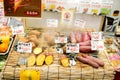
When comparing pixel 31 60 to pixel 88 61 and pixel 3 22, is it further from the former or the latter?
pixel 3 22

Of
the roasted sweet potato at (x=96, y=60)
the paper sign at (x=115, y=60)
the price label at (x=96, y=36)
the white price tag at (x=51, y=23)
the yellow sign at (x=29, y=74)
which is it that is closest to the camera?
the yellow sign at (x=29, y=74)

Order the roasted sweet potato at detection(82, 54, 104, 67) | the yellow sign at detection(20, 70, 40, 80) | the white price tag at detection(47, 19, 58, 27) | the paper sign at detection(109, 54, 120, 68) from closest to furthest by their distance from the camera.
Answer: the yellow sign at detection(20, 70, 40, 80)
the roasted sweet potato at detection(82, 54, 104, 67)
the white price tag at detection(47, 19, 58, 27)
the paper sign at detection(109, 54, 120, 68)

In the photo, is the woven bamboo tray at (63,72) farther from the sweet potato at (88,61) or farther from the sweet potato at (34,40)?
the sweet potato at (34,40)

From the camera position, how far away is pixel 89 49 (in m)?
1.91

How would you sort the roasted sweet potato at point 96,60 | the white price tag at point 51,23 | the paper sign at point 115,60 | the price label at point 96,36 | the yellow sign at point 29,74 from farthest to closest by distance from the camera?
the paper sign at point 115,60, the white price tag at point 51,23, the price label at point 96,36, the roasted sweet potato at point 96,60, the yellow sign at point 29,74

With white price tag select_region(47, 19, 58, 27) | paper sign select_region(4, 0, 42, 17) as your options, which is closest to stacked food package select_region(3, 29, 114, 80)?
white price tag select_region(47, 19, 58, 27)

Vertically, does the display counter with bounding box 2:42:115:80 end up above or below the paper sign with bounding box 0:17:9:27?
below

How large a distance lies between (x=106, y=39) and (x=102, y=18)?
246 mm

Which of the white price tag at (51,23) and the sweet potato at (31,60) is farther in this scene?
the white price tag at (51,23)

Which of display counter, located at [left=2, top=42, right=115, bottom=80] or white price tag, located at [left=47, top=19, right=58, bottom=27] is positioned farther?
white price tag, located at [left=47, top=19, right=58, bottom=27]

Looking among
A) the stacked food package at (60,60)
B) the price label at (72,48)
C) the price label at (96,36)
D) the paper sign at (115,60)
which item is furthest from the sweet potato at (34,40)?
the paper sign at (115,60)

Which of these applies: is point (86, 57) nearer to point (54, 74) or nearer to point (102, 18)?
point (54, 74)

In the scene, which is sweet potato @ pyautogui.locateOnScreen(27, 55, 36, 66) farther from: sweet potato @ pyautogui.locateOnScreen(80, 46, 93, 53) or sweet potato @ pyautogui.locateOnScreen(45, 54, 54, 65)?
sweet potato @ pyautogui.locateOnScreen(80, 46, 93, 53)

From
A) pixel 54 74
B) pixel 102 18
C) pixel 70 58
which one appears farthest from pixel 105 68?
pixel 102 18
